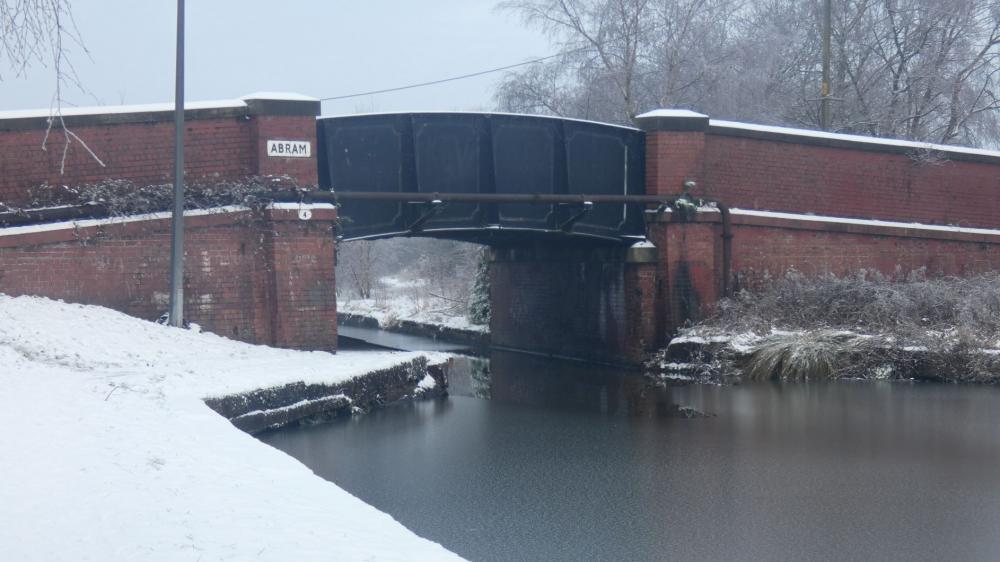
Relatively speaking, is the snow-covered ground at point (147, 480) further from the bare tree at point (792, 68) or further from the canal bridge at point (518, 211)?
the bare tree at point (792, 68)

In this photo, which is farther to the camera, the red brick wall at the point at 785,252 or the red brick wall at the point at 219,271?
the red brick wall at the point at 785,252

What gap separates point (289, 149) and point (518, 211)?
4.65 metres

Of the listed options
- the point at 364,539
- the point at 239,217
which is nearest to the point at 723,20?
the point at 239,217

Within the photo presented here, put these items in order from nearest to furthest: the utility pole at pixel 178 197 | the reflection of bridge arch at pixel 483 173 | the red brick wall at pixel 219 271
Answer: the utility pole at pixel 178 197 < the red brick wall at pixel 219 271 < the reflection of bridge arch at pixel 483 173

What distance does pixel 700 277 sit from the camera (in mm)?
19547

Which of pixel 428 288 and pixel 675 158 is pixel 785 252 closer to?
pixel 675 158

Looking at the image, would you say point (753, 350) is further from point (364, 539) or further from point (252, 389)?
point (364, 539)

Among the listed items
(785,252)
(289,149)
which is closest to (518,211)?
(289,149)

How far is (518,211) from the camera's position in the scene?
62.6 feet

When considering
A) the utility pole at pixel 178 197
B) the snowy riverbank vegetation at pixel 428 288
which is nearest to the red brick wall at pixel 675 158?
the snowy riverbank vegetation at pixel 428 288

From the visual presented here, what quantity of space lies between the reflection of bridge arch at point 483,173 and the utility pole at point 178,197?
302 centimetres

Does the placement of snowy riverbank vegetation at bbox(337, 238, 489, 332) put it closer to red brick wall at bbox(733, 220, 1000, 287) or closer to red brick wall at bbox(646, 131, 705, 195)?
red brick wall at bbox(646, 131, 705, 195)

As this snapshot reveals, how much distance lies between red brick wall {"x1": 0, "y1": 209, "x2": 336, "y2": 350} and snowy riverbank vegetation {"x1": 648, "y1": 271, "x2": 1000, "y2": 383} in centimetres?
639

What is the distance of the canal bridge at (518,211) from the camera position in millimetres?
15250
